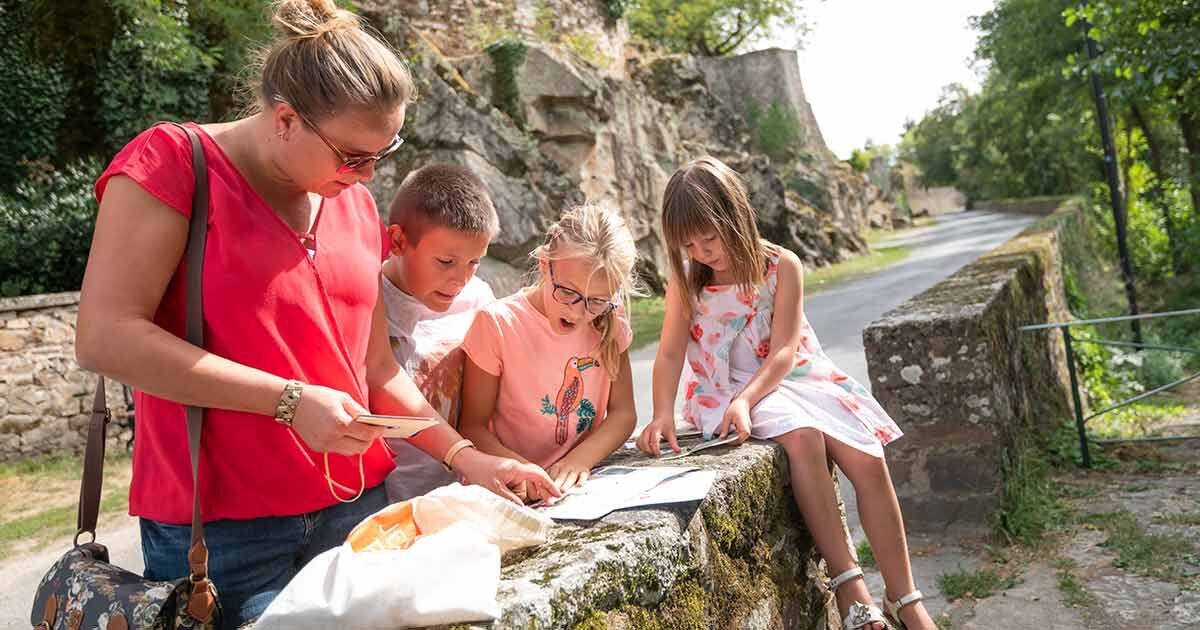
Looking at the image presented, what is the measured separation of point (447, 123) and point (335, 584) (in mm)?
15556

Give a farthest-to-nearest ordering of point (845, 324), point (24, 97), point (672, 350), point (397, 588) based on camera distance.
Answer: point (845, 324) < point (24, 97) < point (672, 350) < point (397, 588)

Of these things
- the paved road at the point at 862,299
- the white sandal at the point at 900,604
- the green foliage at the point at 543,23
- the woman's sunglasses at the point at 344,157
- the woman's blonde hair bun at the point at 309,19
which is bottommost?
the paved road at the point at 862,299

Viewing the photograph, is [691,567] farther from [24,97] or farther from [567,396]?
[24,97]

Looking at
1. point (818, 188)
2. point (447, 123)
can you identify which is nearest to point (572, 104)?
point (447, 123)

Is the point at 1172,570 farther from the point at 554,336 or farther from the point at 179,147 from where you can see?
the point at 179,147

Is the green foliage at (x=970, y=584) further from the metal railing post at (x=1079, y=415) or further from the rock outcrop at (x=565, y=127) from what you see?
the rock outcrop at (x=565, y=127)

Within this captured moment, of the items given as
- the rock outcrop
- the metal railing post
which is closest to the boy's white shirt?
the metal railing post

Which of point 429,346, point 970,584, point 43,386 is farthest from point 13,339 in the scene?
point 970,584

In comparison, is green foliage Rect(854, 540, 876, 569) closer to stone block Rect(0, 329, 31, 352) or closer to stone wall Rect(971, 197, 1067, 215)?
stone block Rect(0, 329, 31, 352)

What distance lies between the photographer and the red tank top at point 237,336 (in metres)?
1.71

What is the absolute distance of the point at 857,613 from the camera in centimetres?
263

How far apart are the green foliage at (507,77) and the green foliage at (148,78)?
586 cm

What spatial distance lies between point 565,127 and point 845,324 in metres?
8.68

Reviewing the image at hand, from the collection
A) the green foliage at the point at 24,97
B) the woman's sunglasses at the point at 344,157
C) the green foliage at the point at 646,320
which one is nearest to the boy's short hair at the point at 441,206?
the woman's sunglasses at the point at 344,157
